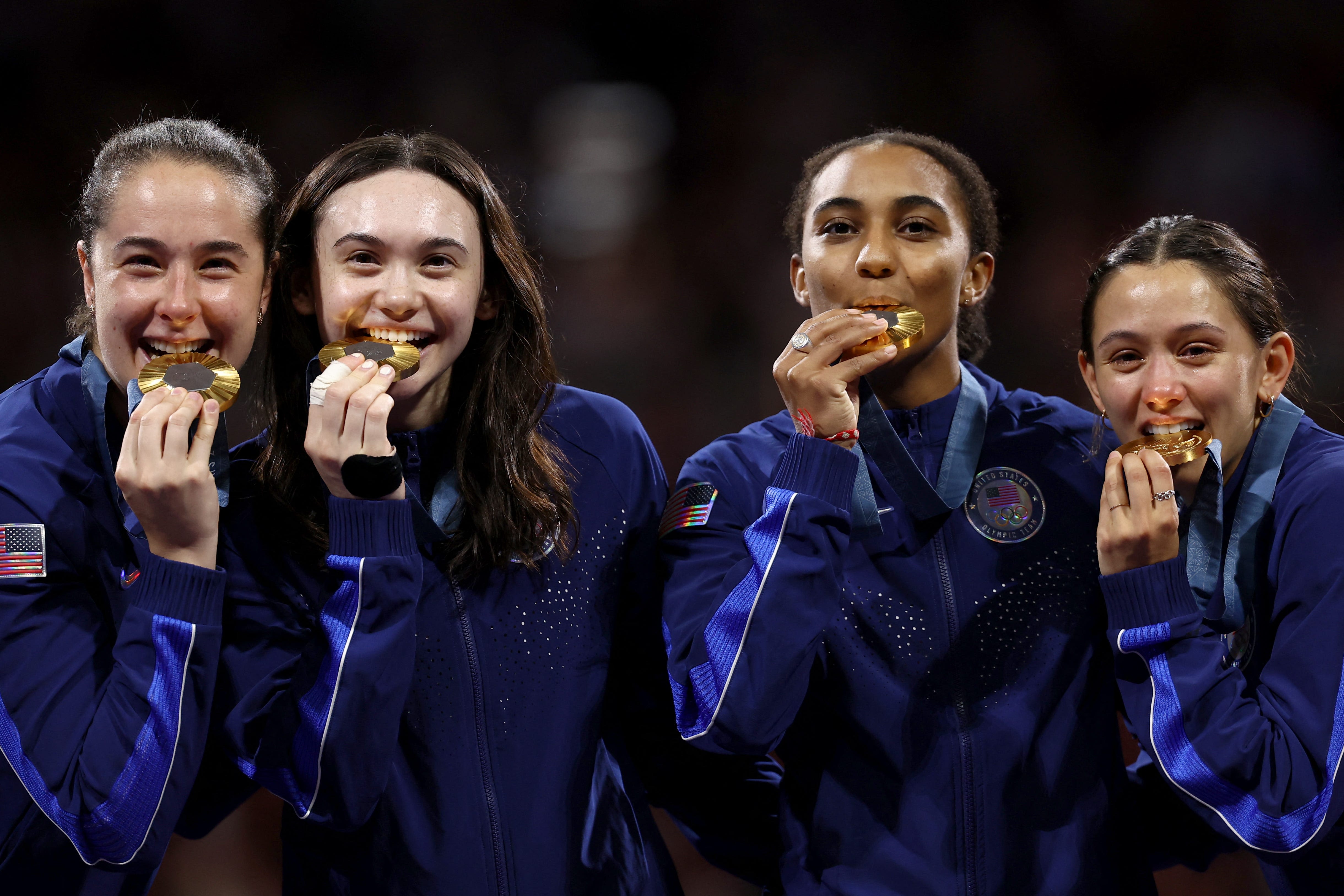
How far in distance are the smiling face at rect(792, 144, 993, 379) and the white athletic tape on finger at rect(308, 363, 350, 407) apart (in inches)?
36.7

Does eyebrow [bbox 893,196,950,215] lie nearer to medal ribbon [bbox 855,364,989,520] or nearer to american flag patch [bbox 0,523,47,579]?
medal ribbon [bbox 855,364,989,520]

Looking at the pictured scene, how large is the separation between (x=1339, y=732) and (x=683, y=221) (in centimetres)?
353

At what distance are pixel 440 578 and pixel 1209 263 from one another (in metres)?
1.49

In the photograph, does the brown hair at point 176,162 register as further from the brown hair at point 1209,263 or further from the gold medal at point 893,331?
the brown hair at point 1209,263

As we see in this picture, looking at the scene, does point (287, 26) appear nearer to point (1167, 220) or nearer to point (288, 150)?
point (288, 150)

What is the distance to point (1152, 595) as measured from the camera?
5.92ft

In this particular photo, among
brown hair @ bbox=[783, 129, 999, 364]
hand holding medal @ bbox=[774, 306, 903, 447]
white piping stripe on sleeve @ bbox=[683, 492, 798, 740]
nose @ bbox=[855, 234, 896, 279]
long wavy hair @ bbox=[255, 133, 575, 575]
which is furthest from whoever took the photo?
brown hair @ bbox=[783, 129, 999, 364]

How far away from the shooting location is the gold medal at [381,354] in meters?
1.95

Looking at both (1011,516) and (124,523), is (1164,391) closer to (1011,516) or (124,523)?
(1011,516)

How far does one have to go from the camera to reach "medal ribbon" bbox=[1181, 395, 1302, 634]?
1900mm

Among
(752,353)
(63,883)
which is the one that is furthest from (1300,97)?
(63,883)

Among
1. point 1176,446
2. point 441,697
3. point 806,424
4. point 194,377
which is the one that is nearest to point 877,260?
point 806,424

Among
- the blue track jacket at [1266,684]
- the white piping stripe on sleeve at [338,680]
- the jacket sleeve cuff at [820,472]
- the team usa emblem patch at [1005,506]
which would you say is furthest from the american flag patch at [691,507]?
the blue track jacket at [1266,684]

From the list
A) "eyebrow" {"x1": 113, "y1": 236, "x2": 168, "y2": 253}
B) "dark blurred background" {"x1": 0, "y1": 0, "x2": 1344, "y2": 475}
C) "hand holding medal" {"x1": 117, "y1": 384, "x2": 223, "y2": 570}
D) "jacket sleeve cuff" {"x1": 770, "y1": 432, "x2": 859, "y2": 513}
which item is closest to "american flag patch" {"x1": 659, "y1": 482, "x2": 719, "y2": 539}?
"jacket sleeve cuff" {"x1": 770, "y1": 432, "x2": 859, "y2": 513}
